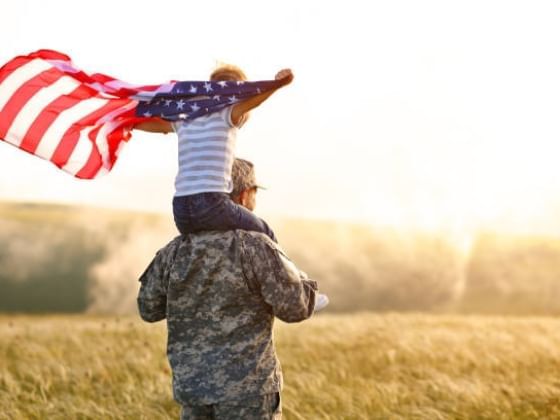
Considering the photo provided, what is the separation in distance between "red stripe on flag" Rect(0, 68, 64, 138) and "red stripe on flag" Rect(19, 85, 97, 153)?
0.43 ft

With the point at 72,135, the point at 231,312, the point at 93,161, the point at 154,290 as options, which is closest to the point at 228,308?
the point at 231,312

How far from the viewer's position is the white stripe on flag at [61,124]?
18.4ft

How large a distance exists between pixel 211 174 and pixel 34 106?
1812 millimetres

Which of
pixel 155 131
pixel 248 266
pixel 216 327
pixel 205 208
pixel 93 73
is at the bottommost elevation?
pixel 216 327

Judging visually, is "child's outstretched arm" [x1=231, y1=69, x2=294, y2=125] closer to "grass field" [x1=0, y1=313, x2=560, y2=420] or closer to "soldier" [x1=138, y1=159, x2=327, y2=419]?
→ "soldier" [x1=138, y1=159, x2=327, y2=419]

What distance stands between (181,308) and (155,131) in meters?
1.12

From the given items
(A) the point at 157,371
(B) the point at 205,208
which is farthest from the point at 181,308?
(A) the point at 157,371

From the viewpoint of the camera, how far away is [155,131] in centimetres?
516

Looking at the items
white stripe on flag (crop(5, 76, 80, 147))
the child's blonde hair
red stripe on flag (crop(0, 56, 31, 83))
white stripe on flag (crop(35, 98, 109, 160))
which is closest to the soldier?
the child's blonde hair

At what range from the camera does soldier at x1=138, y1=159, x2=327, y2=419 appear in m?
4.52

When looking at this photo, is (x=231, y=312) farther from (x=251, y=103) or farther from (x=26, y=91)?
(x=26, y=91)

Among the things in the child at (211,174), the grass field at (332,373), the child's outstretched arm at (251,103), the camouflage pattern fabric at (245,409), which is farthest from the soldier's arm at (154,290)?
the grass field at (332,373)

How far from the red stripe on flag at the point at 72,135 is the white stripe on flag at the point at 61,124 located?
1.0 inches

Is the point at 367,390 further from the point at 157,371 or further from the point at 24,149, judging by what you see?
the point at 24,149
